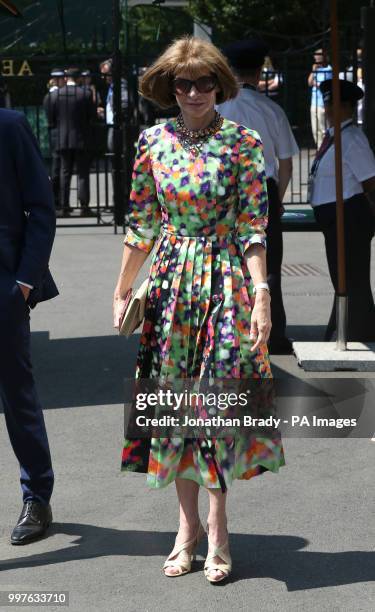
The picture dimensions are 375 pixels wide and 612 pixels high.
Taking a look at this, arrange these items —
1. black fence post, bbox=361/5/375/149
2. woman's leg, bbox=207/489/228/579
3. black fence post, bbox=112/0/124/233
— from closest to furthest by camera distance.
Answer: woman's leg, bbox=207/489/228/579 → black fence post, bbox=361/5/375/149 → black fence post, bbox=112/0/124/233

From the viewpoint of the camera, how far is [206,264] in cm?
461

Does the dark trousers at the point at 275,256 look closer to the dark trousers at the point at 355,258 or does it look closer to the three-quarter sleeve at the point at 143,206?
the dark trousers at the point at 355,258

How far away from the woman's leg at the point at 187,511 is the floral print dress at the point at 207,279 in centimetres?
8

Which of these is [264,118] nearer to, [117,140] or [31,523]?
[31,523]

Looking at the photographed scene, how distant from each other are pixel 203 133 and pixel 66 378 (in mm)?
3730

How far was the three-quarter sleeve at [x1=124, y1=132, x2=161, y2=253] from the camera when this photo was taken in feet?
15.5

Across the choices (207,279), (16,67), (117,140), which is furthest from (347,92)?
(16,67)

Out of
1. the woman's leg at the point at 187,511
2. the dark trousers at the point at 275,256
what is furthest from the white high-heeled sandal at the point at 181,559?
the dark trousers at the point at 275,256

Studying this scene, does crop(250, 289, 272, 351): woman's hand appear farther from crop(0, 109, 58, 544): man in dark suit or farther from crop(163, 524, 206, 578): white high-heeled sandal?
crop(0, 109, 58, 544): man in dark suit

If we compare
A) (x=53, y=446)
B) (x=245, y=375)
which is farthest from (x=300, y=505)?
(x=53, y=446)

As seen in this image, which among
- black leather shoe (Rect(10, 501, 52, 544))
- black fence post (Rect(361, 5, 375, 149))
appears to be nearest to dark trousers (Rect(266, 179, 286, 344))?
black fence post (Rect(361, 5, 375, 149))

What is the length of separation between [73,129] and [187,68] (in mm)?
12406

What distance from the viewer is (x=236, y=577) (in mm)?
4727

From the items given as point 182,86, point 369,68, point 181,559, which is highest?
point 182,86
